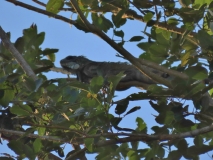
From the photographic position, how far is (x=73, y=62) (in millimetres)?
6875

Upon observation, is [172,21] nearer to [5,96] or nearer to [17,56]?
[17,56]

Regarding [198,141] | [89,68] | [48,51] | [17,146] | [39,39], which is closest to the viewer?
[17,146]

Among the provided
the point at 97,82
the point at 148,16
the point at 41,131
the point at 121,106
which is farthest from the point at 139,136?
the point at 148,16

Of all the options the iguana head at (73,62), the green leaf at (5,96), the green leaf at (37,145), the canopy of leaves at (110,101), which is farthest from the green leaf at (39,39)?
the iguana head at (73,62)

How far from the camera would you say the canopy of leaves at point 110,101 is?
2.87 meters

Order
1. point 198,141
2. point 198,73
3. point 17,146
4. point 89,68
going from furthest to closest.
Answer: point 89,68 → point 198,141 → point 17,146 → point 198,73

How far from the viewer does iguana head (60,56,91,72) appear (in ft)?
21.9

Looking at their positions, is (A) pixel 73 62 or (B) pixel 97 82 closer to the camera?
(B) pixel 97 82

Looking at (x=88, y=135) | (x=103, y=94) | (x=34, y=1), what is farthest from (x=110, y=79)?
(x=34, y=1)

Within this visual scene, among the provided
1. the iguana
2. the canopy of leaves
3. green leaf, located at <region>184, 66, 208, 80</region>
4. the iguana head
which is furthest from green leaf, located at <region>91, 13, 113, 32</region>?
the iguana head

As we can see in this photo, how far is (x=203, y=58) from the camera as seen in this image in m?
3.30

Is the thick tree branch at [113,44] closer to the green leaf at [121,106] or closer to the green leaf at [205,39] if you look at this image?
the green leaf at [121,106]

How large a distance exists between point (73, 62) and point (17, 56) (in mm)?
3529

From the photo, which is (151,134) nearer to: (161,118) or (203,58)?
(161,118)
